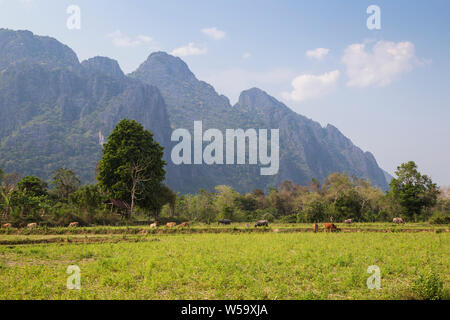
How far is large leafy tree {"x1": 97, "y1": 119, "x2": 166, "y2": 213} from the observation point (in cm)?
3288

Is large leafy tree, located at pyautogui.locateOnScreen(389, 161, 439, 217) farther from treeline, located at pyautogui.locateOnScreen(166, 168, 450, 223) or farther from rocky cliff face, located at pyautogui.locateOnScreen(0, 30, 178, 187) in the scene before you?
rocky cliff face, located at pyautogui.locateOnScreen(0, 30, 178, 187)

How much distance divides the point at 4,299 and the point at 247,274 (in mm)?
6462

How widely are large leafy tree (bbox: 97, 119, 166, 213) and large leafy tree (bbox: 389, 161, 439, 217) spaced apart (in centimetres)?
2998

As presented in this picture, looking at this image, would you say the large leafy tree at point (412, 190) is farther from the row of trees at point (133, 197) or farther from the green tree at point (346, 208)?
the green tree at point (346, 208)

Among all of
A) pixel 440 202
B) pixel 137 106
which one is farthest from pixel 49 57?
pixel 440 202

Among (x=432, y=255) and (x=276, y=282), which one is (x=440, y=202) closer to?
(x=432, y=255)

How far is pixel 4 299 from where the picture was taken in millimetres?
7547

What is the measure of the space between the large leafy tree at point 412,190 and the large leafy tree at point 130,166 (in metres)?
30.0

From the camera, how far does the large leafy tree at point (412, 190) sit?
3922 cm

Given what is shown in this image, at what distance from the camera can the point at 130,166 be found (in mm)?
33375

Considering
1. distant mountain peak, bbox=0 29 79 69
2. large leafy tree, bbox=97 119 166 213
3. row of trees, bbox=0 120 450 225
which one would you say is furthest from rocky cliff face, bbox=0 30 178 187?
large leafy tree, bbox=97 119 166 213

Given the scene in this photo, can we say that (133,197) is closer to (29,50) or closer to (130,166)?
(130,166)

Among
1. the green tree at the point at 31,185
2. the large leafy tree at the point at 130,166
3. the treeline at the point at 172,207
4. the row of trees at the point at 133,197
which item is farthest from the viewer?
the green tree at the point at 31,185

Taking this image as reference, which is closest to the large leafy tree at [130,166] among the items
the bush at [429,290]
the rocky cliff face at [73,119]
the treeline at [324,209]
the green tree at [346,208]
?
the treeline at [324,209]
